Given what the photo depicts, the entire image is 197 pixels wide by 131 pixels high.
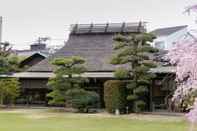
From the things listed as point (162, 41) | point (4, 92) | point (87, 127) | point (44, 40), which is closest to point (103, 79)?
point (4, 92)

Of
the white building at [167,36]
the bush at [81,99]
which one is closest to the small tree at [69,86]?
the bush at [81,99]

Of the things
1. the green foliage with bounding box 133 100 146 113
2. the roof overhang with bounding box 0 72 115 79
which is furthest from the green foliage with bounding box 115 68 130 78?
the roof overhang with bounding box 0 72 115 79

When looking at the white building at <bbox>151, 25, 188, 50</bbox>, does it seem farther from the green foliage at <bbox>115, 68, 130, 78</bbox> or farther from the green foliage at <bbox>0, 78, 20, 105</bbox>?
the green foliage at <bbox>115, 68, 130, 78</bbox>

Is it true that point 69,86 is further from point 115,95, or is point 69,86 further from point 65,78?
point 115,95

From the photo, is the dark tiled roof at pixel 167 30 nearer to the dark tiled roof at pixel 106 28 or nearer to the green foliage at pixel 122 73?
the dark tiled roof at pixel 106 28

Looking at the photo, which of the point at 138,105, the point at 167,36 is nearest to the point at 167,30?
the point at 167,36

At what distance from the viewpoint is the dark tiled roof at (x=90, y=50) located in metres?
31.8

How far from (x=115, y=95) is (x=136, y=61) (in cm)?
220

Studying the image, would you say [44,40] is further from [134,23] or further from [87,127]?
[87,127]

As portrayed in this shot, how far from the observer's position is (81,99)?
89.8 ft

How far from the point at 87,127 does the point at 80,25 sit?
17977 millimetres

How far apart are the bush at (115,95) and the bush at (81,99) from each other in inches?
42.8

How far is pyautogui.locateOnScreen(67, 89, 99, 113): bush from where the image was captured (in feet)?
89.3

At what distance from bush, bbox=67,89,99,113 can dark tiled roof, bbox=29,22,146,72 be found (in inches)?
141
